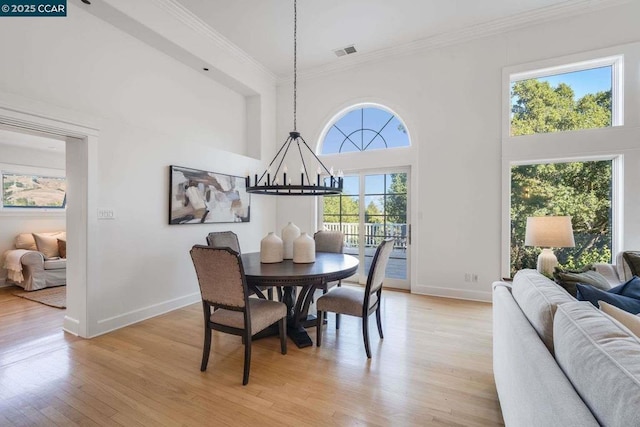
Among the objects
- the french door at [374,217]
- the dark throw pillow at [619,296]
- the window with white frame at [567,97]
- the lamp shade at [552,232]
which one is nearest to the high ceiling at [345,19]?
the window with white frame at [567,97]

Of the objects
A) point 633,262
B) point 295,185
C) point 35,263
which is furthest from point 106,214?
point 633,262

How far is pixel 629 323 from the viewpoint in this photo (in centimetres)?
119

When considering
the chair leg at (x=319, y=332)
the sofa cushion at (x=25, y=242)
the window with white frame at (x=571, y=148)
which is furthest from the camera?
the sofa cushion at (x=25, y=242)

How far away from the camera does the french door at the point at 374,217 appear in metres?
4.75

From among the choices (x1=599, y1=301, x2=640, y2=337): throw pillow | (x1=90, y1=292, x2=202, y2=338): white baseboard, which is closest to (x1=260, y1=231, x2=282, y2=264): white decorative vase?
(x1=90, y1=292, x2=202, y2=338): white baseboard

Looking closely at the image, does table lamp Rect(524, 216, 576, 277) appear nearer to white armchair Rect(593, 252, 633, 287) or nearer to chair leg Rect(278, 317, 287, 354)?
white armchair Rect(593, 252, 633, 287)

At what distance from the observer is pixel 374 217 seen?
4961mm

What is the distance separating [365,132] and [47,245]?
235 inches

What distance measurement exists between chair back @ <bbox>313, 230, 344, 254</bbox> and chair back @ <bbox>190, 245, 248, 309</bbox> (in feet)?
5.84

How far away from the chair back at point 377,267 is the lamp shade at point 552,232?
1.51 metres

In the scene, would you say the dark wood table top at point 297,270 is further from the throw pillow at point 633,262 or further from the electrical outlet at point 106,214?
the throw pillow at point 633,262

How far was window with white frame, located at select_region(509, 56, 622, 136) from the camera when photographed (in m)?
3.63

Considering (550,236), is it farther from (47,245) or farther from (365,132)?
(47,245)

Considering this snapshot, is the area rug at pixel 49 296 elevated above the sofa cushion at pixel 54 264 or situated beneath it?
situated beneath
